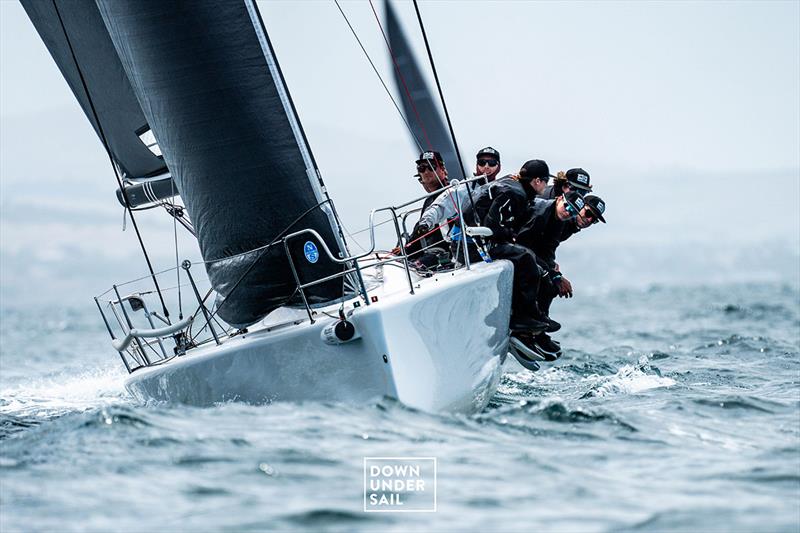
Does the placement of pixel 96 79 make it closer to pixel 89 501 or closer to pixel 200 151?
pixel 200 151

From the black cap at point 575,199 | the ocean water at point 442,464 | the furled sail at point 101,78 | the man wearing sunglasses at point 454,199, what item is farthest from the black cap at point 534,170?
the furled sail at point 101,78

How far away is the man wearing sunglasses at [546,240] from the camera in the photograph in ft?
22.7

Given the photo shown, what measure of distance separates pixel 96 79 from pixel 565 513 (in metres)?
5.14

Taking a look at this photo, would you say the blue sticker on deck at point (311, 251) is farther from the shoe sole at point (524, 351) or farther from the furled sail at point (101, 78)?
the furled sail at point (101, 78)

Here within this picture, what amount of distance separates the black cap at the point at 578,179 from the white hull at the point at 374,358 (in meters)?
1.08

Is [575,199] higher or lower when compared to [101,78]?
lower

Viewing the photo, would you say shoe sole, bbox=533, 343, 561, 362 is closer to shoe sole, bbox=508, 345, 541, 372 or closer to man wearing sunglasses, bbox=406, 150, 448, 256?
shoe sole, bbox=508, 345, 541, 372

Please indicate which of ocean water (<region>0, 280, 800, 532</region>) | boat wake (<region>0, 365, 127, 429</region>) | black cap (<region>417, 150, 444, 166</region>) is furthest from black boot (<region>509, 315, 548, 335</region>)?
boat wake (<region>0, 365, 127, 429</region>)

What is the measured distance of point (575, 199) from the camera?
6.83 m

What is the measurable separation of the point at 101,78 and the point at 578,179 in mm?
3328

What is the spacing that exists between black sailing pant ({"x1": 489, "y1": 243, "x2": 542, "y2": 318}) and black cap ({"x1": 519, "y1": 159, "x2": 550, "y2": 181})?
435 mm

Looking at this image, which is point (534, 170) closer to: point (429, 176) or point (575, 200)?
point (575, 200)

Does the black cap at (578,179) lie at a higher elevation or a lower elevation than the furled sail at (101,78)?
lower

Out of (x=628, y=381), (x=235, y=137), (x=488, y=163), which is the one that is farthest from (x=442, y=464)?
(x=628, y=381)
